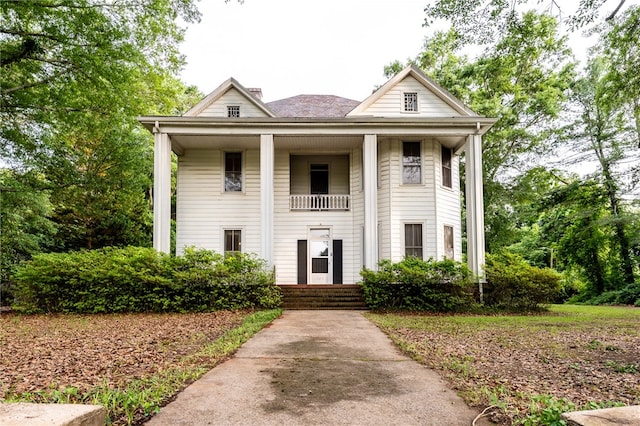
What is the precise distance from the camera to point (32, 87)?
1251 cm

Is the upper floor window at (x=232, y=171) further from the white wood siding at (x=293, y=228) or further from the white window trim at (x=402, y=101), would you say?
the white window trim at (x=402, y=101)

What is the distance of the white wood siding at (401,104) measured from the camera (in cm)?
1528

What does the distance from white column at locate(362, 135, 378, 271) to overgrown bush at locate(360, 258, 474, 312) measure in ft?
3.34

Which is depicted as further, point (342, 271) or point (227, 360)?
point (342, 271)

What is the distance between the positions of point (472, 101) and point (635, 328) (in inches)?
546

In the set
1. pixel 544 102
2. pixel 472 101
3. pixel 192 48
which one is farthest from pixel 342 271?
pixel 544 102

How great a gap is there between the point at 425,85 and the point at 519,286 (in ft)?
26.1

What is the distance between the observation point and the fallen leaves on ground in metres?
4.18

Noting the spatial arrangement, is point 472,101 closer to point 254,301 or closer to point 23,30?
point 254,301

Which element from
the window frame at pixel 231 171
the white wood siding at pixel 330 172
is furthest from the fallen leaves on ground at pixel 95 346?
the white wood siding at pixel 330 172

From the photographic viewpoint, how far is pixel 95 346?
605cm

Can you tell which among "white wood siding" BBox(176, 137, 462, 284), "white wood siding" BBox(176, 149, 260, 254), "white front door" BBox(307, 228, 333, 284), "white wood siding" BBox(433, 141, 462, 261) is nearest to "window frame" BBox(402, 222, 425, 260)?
"white wood siding" BBox(433, 141, 462, 261)

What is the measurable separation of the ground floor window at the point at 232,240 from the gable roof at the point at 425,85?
641 cm

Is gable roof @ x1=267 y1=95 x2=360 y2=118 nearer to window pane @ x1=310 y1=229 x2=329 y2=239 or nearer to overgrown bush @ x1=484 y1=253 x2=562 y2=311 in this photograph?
window pane @ x1=310 y1=229 x2=329 y2=239
